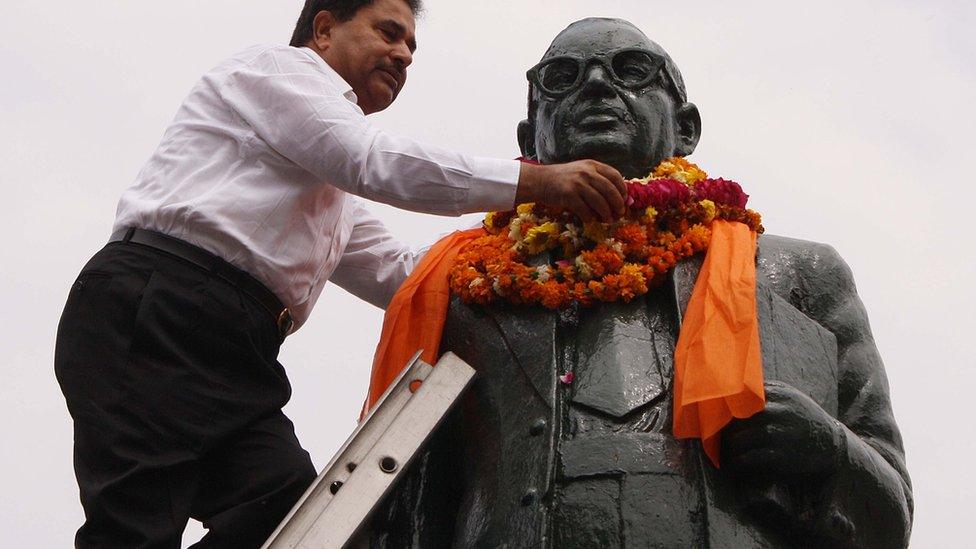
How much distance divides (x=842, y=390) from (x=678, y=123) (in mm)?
1452

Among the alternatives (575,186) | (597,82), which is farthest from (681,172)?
(575,186)

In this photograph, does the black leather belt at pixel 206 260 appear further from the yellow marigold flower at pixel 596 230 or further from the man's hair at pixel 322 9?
the man's hair at pixel 322 9

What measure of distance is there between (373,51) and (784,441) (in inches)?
93.9

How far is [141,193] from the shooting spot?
21.3 feet

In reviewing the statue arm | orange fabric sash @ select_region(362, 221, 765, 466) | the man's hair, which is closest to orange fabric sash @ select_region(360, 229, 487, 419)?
orange fabric sash @ select_region(362, 221, 765, 466)

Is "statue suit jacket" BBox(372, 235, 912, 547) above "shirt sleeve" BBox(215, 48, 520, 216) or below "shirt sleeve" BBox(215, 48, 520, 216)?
below

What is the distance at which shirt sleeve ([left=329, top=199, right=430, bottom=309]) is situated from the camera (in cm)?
756

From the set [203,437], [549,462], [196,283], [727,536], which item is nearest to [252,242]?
[196,283]

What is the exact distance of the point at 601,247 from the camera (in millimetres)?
6625

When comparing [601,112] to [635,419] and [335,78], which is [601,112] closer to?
[335,78]

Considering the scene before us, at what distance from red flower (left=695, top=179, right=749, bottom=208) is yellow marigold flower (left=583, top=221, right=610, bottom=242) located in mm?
431

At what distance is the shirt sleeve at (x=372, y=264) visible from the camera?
7562 mm

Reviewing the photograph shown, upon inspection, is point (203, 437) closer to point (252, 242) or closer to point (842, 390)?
point (252, 242)

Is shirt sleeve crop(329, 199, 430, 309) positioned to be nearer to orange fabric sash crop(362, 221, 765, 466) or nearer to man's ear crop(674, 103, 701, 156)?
orange fabric sash crop(362, 221, 765, 466)
